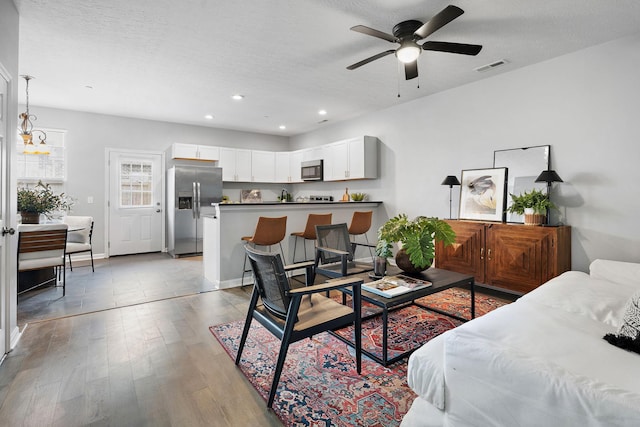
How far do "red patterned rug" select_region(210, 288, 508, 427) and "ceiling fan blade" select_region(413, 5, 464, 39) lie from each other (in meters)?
2.43

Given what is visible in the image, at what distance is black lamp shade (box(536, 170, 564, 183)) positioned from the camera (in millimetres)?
3412

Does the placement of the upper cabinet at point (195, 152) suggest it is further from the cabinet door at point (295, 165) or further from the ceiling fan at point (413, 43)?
the ceiling fan at point (413, 43)

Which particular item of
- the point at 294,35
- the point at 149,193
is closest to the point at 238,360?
the point at 294,35

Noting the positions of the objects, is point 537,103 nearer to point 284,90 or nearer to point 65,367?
point 284,90

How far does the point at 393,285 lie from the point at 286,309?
0.90m

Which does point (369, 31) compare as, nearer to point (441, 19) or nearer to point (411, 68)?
point (441, 19)

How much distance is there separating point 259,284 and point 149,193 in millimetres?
5414

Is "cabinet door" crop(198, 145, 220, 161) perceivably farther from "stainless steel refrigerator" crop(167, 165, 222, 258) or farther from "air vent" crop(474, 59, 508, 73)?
"air vent" crop(474, 59, 508, 73)

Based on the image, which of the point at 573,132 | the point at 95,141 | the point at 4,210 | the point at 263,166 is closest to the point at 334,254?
the point at 4,210

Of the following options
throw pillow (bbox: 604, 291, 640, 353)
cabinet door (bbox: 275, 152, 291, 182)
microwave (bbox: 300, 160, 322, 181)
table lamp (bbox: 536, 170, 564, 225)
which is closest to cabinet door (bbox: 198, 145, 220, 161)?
cabinet door (bbox: 275, 152, 291, 182)

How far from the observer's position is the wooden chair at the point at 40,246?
11.3ft

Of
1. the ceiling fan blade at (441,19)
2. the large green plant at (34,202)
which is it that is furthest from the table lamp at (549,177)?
the large green plant at (34,202)

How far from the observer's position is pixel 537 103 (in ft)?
12.3

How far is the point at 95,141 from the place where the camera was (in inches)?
232
